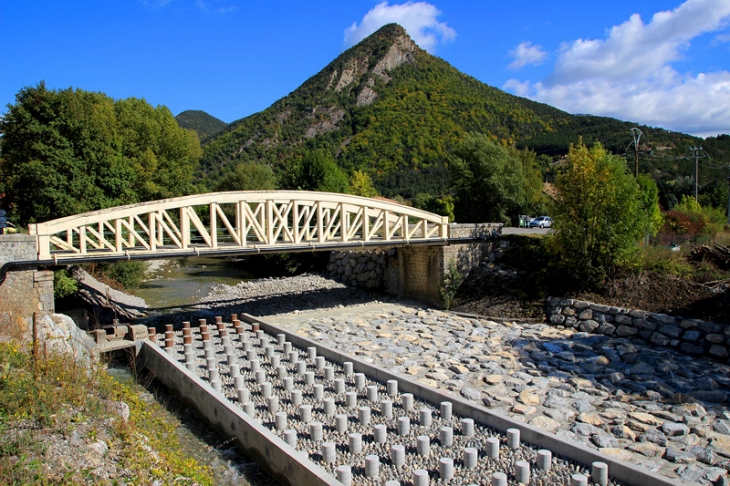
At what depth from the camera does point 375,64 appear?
3297 inches

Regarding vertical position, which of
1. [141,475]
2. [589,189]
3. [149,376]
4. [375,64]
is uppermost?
[375,64]

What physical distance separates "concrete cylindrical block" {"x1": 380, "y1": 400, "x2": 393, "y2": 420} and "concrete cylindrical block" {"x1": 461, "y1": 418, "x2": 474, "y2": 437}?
50.7 inches

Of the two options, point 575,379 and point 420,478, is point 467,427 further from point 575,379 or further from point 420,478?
point 575,379

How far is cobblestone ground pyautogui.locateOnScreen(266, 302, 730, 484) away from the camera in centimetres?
812

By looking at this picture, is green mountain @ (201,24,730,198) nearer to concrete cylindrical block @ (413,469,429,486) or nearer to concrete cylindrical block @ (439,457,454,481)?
concrete cylindrical block @ (439,457,454,481)

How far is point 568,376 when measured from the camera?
37.9 feet

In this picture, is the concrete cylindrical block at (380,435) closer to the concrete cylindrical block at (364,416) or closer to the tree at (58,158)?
the concrete cylindrical block at (364,416)

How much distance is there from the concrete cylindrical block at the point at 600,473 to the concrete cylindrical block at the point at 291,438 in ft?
13.1

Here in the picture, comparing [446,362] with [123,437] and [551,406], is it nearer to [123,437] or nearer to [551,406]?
[551,406]

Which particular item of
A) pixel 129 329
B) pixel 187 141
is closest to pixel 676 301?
pixel 129 329

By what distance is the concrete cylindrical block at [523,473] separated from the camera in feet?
21.2

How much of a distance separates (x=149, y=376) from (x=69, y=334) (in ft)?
6.99

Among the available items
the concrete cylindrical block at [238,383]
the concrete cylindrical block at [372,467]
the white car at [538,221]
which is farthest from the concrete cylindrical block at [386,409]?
the white car at [538,221]

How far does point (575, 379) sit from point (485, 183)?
23.8m
